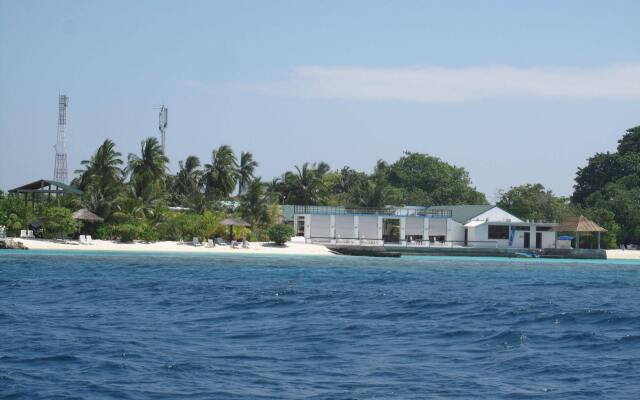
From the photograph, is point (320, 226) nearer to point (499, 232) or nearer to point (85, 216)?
point (499, 232)

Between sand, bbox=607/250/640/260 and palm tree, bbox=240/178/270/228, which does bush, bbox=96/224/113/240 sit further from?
sand, bbox=607/250/640/260

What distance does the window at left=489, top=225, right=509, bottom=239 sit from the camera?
206 ft

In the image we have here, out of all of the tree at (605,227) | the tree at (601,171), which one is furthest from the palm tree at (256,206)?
the tree at (601,171)

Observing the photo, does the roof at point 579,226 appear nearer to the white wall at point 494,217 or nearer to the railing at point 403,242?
the white wall at point 494,217

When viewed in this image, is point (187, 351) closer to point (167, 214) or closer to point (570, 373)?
point (570, 373)

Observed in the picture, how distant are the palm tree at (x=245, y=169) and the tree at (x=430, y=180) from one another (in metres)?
22.1

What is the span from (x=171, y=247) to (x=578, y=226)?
27.2 m

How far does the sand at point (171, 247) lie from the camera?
4687cm

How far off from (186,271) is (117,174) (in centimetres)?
2459

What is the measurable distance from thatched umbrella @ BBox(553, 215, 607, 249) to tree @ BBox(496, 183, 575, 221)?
518cm

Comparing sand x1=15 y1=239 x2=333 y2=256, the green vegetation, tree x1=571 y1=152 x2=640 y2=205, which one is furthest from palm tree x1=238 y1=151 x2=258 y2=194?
tree x1=571 y1=152 x2=640 y2=205

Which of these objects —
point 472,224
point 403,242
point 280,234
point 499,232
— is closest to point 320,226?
point 403,242

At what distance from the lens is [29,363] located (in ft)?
43.6

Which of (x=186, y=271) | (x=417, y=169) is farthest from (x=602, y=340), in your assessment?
(x=417, y=169)
